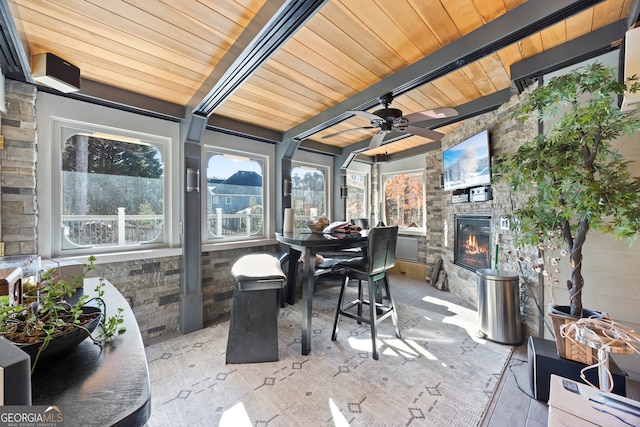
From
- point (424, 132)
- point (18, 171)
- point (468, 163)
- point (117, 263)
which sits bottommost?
point (117, 263)

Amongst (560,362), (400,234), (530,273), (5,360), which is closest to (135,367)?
(5,360)

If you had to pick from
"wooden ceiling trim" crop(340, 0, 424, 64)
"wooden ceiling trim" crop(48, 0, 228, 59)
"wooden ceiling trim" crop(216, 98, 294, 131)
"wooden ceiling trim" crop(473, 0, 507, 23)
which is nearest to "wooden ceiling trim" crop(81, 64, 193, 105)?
"wooden ceiling trim" crop(216, 98, 294, 131)

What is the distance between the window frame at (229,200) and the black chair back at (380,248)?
A: 6.74 ft

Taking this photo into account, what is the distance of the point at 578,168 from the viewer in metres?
1.65

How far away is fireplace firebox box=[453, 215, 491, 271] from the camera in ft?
10.9

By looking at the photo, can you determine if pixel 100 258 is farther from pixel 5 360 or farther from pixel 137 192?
pixel 5 360

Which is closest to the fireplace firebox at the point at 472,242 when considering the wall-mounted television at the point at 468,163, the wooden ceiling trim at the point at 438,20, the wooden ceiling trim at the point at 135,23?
the wall-mounted television at the point at 468,163

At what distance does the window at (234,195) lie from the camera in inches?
135

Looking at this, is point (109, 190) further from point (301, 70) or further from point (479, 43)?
point (479, 43)

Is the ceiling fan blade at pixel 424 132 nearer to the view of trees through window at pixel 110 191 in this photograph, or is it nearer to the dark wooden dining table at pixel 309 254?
the dark wooden dining table at pixel 309 254

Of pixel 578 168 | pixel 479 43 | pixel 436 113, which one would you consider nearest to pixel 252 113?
pixel 436 113

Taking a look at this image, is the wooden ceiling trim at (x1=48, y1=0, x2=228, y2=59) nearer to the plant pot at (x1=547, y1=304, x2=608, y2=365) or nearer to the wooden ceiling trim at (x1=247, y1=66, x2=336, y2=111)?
the wooden ceiling trim at (x1=247, y1=66, x2=336, y2=111)

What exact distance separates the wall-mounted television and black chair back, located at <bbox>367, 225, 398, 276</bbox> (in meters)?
1.64

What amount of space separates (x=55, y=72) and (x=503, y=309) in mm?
4325
